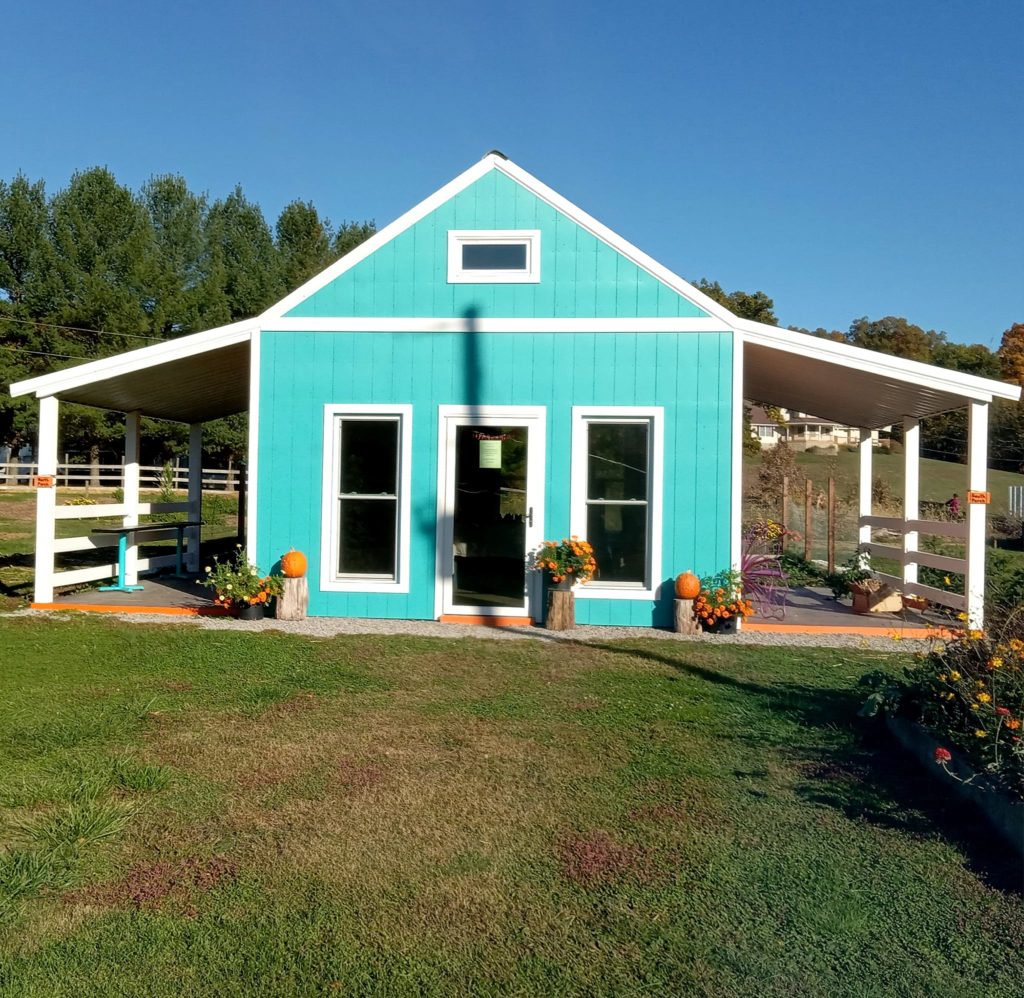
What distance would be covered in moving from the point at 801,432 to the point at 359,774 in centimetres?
6626

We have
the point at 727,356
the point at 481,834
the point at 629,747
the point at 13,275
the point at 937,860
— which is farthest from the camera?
the point at 13,275

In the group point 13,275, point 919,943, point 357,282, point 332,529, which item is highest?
point 13,275

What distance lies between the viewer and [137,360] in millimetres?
9344

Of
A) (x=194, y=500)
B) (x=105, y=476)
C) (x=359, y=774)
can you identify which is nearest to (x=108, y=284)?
(x=105, y=476)

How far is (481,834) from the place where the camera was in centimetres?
381

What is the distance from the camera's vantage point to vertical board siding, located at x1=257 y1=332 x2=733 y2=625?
8.91 m

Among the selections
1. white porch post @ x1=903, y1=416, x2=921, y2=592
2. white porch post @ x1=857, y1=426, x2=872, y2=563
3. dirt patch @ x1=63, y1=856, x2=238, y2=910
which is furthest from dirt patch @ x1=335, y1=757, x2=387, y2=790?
white porch post @ x1=857, y1=426, x2=872, y2=563

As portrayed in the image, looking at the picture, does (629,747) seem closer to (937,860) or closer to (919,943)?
(937,860)

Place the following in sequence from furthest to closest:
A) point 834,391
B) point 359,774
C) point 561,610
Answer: point 834,391 → point 561,610 → point 359,774

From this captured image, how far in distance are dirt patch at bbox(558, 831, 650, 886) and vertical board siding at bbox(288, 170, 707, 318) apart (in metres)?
6.18

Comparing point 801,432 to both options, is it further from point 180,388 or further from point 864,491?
point 180,388

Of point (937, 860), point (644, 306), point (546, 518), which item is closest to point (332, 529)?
point (546, 518)

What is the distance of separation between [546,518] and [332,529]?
2140 millimetres

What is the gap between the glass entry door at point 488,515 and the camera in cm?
909
